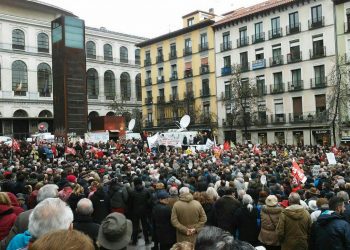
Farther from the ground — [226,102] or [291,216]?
[226,102]

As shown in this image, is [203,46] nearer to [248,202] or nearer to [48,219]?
[248,202]

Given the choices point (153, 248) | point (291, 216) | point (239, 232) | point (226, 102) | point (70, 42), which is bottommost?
point (153, 248)

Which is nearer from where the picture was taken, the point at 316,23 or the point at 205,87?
the point at 316,23

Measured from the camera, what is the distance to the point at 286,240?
6.35 meters

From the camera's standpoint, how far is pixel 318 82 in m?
42.8

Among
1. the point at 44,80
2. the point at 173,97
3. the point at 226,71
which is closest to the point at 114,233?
the point at 226,71

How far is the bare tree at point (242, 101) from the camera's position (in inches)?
1748

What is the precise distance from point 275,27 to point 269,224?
4275 centimetres

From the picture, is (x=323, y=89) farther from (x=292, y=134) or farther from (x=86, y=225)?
(x=86, y=225)

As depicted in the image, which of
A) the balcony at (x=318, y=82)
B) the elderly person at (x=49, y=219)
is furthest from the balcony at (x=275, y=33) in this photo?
the elderly person at (x=49, y=219)

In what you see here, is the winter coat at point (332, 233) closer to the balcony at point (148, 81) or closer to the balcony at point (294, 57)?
the balcony at point (294, 57)

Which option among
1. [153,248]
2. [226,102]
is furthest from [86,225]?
[226,102]

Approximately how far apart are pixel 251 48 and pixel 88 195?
139 ft

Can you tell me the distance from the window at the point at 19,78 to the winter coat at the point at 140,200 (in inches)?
2027
